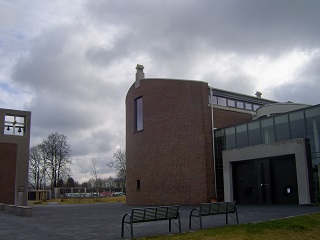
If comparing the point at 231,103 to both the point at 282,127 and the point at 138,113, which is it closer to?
the point at 138,113

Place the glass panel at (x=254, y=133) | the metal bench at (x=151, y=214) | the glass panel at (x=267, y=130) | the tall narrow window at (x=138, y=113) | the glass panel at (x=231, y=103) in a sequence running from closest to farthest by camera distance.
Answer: the metal bench at (x=151, y=214) < the glass panel at (x=267, y=130) < the glass panel at (x=254, y=133) < the glass panel at (x=231, y=103) < the tall narrow window at (x=138, y=113)

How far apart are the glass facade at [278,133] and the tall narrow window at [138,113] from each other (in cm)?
768

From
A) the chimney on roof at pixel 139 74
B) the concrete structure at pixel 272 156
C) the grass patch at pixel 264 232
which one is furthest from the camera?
the chimney on roof at pixel 139 74

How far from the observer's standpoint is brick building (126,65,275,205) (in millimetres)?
28719

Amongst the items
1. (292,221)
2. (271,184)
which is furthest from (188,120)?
(292,221)

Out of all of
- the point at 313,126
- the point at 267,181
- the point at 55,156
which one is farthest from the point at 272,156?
the point at 55,156

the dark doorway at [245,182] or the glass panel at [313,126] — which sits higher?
the glass panel at [313,126]

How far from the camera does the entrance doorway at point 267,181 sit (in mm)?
23344

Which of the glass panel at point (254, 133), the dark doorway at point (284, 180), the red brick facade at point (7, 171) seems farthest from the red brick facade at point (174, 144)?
the red brick facade at point (7, 171)

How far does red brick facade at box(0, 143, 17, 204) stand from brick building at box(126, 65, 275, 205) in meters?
9.97

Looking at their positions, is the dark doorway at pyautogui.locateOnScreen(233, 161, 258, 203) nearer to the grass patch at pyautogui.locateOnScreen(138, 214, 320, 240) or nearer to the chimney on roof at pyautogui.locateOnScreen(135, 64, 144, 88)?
the chimney on roof at pyautogui.locateOnScreen(135, 64, 144, 88)

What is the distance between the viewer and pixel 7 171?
3167 centimetres

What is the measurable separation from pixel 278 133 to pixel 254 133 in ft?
7.13

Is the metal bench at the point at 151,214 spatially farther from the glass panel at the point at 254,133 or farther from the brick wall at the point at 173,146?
the brick wall at the point at 173,146
